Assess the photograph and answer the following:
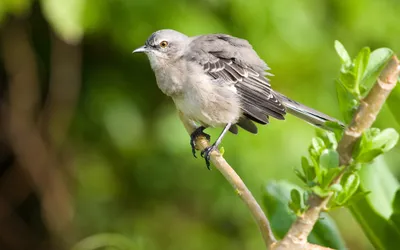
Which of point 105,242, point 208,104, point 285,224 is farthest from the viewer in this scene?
point 105,242

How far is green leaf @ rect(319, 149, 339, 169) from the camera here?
40.9 inches

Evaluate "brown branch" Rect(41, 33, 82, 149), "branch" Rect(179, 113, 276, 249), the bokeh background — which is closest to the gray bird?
the bokeh background

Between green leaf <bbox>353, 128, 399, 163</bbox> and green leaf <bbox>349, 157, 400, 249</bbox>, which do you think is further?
green leaf <bbox>349, 157, 400, 249</bbox>

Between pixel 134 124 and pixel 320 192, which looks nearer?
pixel 320 192

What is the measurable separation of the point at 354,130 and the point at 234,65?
133cm

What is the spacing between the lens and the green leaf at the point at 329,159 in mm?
1039

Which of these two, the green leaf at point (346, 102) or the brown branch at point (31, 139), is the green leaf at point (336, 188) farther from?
the brown branch at point (31, 139)

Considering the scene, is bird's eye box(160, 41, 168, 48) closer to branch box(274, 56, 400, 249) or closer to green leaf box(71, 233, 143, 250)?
green leaf box(71, 233, 143, 250)

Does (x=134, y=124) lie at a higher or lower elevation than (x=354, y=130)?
lower

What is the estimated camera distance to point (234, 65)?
234 centimetres

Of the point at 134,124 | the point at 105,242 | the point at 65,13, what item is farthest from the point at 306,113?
the point at 134,124

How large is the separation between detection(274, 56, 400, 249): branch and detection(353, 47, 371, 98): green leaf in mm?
63

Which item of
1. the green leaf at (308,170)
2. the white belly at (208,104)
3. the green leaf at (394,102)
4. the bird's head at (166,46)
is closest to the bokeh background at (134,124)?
the bird's head at (166,46)

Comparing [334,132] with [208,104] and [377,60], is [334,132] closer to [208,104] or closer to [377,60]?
[377,60]
